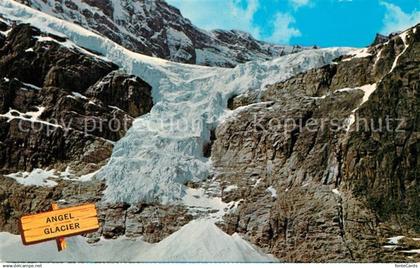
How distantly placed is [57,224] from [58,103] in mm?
32435

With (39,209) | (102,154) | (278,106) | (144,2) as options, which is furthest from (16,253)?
(144,2)

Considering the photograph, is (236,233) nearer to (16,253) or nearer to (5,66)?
(16,253)

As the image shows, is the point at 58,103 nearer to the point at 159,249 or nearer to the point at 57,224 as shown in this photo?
the point at 159,249

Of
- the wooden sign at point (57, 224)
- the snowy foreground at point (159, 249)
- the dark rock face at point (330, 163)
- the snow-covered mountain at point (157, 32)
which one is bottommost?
the snowy foreground at point (159, 249)

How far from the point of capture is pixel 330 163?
56.9 meters

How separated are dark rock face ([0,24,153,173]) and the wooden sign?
24.9m

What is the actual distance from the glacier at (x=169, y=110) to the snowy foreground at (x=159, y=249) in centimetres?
482

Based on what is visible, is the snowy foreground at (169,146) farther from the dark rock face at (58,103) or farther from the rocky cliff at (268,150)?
the dark rock face at (58,103)

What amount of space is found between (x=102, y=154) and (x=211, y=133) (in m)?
10.3

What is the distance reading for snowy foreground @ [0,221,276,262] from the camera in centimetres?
5009

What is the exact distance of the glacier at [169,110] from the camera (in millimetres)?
60156

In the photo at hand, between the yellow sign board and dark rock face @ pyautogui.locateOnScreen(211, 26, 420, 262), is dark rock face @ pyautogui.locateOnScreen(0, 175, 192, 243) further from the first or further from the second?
the yellow sign board

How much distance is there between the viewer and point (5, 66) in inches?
2758

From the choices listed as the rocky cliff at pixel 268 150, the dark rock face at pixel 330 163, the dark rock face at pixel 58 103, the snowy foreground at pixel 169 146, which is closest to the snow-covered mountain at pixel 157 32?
the snowy foreground at pixel 169 146
